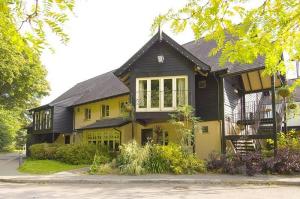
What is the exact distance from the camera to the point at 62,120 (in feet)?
107

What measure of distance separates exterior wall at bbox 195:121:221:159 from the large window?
2161mm

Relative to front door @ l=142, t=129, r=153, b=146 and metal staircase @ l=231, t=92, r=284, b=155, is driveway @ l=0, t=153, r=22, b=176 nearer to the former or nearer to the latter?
front door @ l=142, t=129, r=153, b=146

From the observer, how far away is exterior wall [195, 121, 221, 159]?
20.7 meters

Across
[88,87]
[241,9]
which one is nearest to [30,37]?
[241,9]

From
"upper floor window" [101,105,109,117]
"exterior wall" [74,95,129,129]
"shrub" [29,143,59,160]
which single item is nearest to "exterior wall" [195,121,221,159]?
"exterior wall" [74,95,129,129]

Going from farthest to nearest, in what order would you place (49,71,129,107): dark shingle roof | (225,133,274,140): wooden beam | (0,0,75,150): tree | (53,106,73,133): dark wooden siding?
1. (53,106,73,133): dark wooden siding
2. (49,71,129,107): dark shingle roof
3. (225,133,274,140): wooden beam
4. (0,0,75,150): tree

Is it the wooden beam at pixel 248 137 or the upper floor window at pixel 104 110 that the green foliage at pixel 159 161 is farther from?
the upper floor window at pixel 104 110

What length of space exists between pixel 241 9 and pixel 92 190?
10693 mm

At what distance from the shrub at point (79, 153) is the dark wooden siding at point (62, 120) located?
24.6ft

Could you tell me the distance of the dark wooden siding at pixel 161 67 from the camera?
20.9 meters

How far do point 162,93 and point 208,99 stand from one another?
298 centimetres

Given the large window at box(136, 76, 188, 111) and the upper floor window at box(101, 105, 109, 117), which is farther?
the upper floor window at box(101, 105, 109, 117)

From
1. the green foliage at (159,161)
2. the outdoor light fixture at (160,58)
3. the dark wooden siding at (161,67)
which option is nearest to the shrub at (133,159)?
the green foliage at (159,161)

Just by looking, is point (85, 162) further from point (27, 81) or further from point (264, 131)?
point (27, 81)
